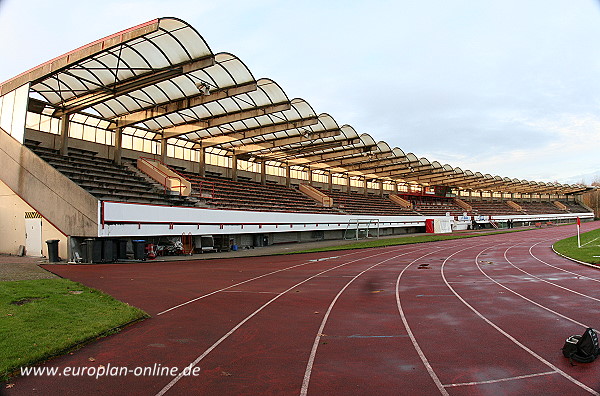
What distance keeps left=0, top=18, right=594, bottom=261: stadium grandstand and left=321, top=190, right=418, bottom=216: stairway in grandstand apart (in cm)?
65

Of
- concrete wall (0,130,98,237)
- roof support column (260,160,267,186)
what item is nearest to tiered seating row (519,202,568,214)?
roof support column (260,160,267,186)

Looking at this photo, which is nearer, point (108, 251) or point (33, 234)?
point (108, 251)

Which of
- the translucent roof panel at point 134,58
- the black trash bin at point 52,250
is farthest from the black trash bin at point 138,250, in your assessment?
the translucent roof panel at point 134,58

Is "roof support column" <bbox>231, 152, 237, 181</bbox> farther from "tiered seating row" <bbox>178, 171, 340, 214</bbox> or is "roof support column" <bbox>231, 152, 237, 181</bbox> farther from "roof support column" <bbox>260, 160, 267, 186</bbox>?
"roof support column" <bbox>260, 160, 267, 186</bbox>

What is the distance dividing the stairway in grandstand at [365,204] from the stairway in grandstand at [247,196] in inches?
167

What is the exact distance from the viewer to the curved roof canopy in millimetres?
19547

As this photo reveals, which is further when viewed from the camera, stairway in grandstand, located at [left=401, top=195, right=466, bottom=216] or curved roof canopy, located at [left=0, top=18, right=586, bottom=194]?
stairway in grandstand, located at [left=401, top=195, right=466, bottom=216]

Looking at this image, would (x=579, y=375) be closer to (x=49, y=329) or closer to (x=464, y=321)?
(x=464, y=321)

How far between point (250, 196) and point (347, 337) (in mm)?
29123

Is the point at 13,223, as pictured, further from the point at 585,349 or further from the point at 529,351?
the point at 585,349

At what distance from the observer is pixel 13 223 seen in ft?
68.1

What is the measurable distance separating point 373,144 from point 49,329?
39494 mm

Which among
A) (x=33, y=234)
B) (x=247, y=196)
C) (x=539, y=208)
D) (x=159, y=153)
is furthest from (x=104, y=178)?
(x=539, y=208)

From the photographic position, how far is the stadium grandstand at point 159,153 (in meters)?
19.3
